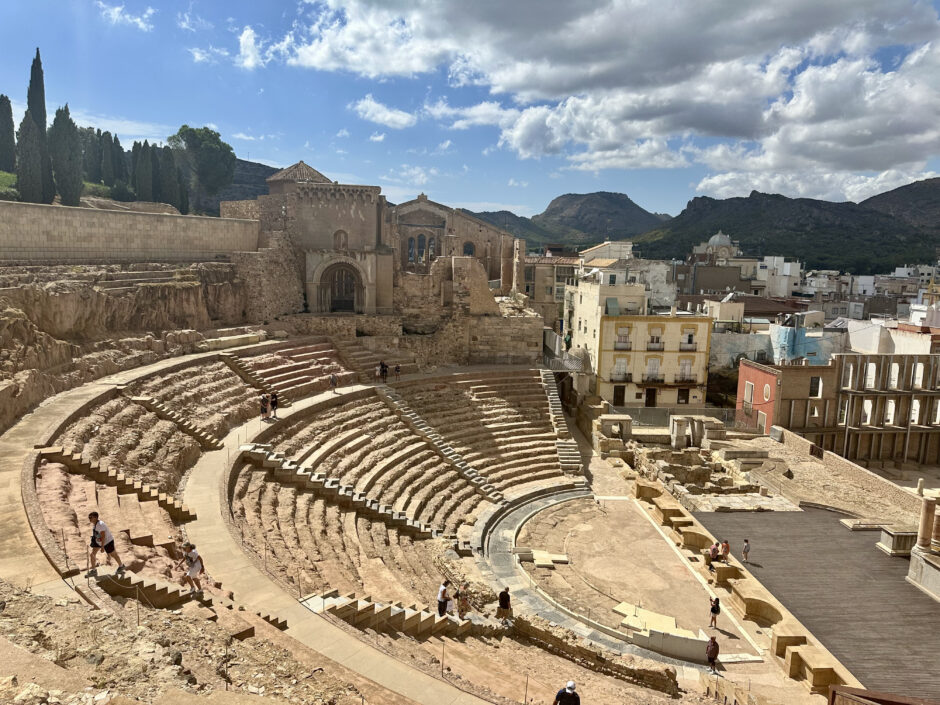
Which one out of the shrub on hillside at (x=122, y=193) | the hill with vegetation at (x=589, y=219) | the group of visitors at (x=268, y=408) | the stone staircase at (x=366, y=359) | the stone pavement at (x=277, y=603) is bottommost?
the stone pavement at (x=277, y=603)

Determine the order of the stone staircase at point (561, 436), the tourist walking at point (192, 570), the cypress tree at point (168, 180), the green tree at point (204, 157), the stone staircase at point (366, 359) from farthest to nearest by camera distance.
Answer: the green tree at point (204, 157) < the cypress tree at point (168, 180) < the stone staircase at point (366, 359) < the stone staircase at point (561, 436) < the tourist walking at point (192, 570)

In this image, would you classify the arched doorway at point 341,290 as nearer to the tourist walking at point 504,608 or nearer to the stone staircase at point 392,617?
the tourist walking at point 504,608

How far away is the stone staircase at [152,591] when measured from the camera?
9.18 meters

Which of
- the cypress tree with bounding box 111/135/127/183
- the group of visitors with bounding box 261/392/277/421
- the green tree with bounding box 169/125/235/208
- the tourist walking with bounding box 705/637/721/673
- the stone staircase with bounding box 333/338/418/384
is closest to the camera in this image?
the tourist walking with bounding box 705/637/721/673

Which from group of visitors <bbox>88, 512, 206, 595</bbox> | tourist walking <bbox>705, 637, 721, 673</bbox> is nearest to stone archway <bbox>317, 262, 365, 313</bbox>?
group of visitors <bbox>88, 512, 206, 595</bbox>

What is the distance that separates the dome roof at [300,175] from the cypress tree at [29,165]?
574 inches

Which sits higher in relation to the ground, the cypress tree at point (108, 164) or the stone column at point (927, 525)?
the cypress tree at point (108, 164)

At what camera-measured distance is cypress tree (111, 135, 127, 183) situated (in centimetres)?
5338

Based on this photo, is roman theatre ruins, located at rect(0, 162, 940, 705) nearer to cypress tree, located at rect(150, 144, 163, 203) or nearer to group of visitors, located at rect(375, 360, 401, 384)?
group of visitors, located at rect(375, 360, 401, 384)

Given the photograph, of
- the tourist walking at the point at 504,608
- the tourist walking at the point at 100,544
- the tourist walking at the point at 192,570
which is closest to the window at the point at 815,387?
the tourist walking at the point at 504,608

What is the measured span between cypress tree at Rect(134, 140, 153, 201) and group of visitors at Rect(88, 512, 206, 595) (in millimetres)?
44472

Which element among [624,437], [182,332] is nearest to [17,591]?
[182,332]

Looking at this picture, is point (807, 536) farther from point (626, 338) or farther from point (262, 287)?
point (262, 287)

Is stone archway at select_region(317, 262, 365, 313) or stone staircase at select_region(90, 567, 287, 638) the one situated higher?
stone archway at select_region(317, 262, 365, 313)
